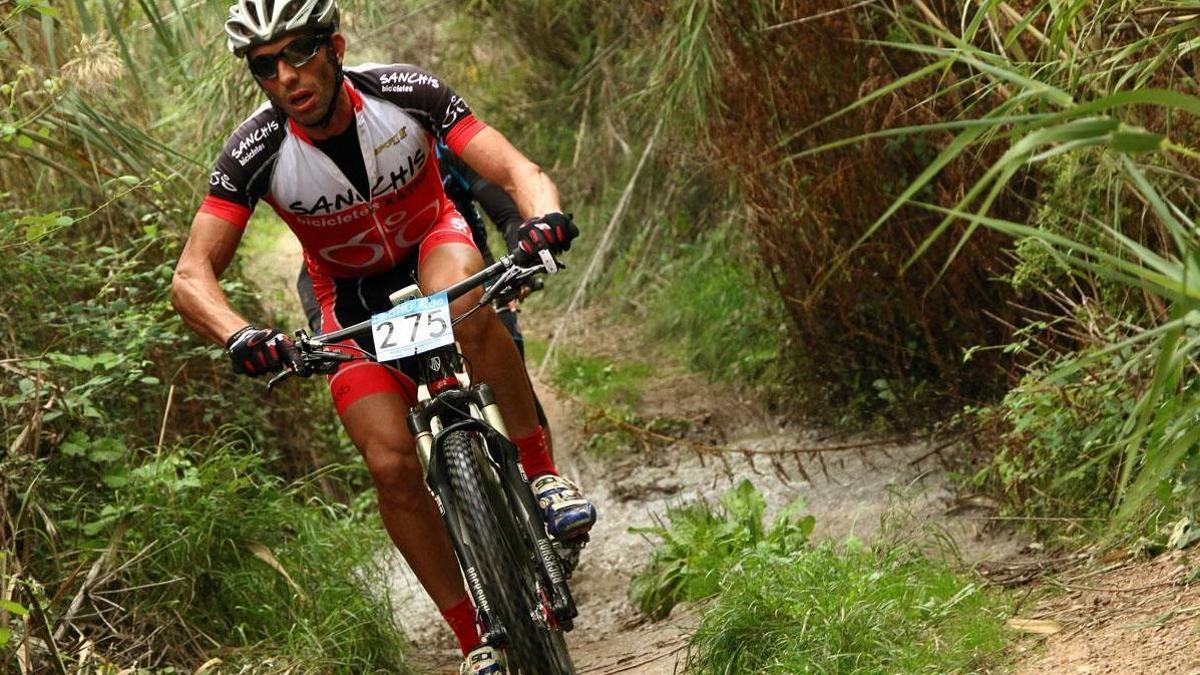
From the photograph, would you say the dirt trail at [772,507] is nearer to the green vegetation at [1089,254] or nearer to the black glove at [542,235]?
the green vegetation at [1089,254]

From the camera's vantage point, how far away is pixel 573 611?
3713mm

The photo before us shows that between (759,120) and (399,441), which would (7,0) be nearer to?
(399,441)

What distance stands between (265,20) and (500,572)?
163 centimetres

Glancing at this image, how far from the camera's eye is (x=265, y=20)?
403 centimetres

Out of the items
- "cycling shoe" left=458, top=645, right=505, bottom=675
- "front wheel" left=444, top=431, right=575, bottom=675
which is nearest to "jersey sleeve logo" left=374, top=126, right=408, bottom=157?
"front wheel" left=444, top=431, right=575, bottom=675

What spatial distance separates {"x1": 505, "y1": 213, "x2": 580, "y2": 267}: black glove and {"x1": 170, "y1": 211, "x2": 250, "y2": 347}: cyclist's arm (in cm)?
77

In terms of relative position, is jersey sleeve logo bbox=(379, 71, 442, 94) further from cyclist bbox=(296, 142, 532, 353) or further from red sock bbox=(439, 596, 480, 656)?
red sock bbox=(439, 596, 480, 656)

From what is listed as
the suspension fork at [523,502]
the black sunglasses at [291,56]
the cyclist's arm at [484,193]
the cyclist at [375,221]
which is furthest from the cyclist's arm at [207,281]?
the cyclist's arm at [484,193]

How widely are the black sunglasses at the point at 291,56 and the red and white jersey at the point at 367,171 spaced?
204 mm

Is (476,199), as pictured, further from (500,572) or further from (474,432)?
(500,572)

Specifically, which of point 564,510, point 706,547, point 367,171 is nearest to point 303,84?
point 367,171

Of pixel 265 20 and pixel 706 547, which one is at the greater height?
pixel 265 20

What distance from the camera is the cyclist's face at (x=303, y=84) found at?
4.09 m

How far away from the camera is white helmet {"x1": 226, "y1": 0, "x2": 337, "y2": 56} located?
4.03 m
